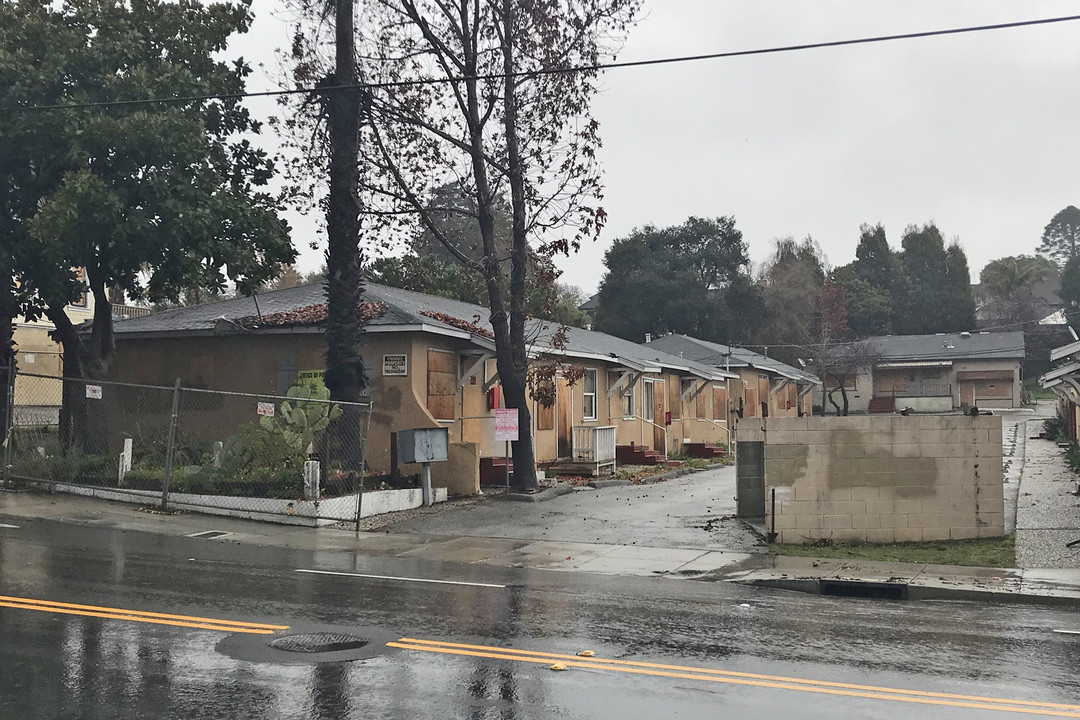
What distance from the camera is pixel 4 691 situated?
6.27 meters

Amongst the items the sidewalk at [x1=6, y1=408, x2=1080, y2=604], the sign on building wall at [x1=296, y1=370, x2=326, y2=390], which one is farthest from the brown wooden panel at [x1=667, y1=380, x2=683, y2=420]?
the sign on building wall at [x1=296, y1=370, x2=326, y2=390]

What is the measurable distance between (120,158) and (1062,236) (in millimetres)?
151921

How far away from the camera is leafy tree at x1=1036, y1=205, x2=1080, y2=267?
142125mm

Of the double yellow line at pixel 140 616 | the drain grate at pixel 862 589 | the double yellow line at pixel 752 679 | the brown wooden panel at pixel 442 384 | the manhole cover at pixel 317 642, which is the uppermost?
the brown wooden panel at pixel 442 384

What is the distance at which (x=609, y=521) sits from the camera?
17.2m

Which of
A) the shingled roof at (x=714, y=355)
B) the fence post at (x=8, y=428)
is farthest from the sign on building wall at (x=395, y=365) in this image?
the shingled roof at (x=714, y=355)

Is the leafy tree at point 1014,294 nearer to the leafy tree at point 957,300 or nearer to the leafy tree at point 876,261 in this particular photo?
the leafy tree at point 957,300

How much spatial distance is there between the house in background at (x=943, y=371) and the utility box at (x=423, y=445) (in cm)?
5004

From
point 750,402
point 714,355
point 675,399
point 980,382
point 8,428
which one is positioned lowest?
point 8,428

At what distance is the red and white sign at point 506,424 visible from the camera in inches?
794

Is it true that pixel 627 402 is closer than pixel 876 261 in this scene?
Yes

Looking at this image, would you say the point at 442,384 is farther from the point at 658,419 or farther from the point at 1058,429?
the point at 1058,429

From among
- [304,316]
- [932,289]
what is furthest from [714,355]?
[932,289]

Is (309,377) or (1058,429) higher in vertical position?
(309,377)
